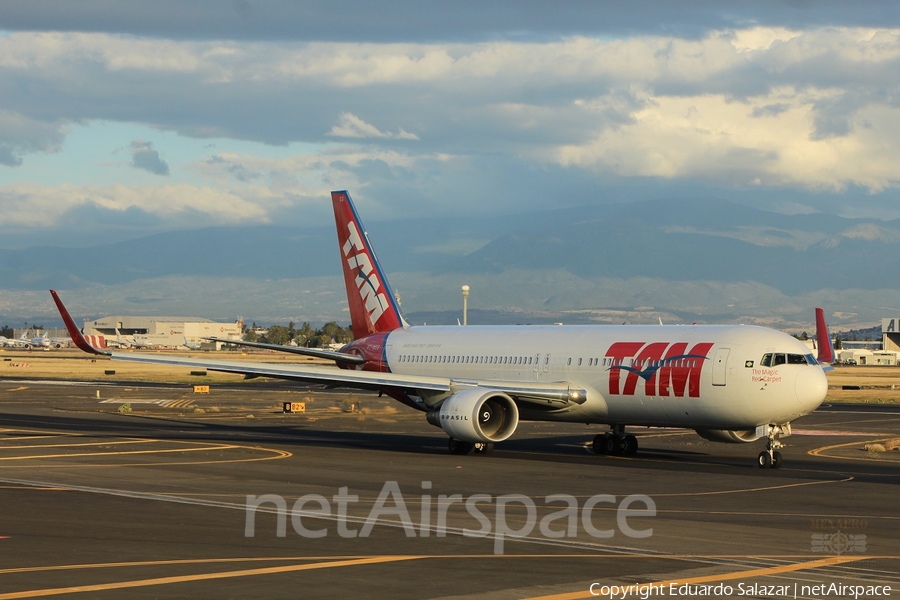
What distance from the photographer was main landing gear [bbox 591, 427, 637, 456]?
39.9 metres

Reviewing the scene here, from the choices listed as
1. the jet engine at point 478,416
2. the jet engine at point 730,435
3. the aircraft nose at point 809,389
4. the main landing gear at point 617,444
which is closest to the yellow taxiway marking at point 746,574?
the aircraft nose at point 809,389

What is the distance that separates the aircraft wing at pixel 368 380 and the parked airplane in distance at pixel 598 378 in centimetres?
4

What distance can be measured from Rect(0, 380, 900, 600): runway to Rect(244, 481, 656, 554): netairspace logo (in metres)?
0.07

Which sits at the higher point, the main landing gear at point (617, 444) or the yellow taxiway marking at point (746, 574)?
the main landing gear at point (617, 444)

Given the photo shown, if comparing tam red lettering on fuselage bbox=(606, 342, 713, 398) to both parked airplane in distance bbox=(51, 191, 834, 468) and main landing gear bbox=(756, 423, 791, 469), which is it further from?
main landing gear bbox=(756, 423, 791, 469)

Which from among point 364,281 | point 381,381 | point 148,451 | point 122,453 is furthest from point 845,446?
point 122,453

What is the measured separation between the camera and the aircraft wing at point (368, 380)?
127 ft

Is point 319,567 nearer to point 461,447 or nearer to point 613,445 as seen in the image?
point 461,447

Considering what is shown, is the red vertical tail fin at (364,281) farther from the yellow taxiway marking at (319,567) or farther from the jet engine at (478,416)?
the yellow taxiway marking at (319,567)

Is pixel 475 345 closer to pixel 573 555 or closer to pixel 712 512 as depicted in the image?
pixel 712 512

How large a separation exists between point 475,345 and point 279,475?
591 inches

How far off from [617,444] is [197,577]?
2545cm

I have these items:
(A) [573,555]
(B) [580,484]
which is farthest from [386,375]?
(A) [573,555]

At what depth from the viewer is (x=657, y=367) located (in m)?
36.8
